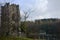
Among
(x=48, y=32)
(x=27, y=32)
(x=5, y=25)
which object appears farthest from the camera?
(x=27, y=32)

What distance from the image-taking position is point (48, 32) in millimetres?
32469

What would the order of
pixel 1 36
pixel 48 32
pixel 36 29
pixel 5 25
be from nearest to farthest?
pixel 1 36
pixel 5 25
pixel 48 32
pixel 36 29

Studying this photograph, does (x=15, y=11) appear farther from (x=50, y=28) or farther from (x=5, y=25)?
(x=5, y=25)

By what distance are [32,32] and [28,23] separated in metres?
2.07

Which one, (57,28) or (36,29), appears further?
(36,29)

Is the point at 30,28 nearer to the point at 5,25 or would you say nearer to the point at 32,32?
the point at 32,32

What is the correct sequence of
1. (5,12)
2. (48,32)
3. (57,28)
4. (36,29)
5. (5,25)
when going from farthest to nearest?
(36,29) → (48,32) → (57,28) → (5,12) → (5,25)

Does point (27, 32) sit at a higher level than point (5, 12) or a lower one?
lower

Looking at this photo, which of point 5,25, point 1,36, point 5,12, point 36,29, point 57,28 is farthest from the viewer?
point 36,29

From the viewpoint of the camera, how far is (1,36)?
2055 cm

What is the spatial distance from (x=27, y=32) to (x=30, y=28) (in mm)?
1268

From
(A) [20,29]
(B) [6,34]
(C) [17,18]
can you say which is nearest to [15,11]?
(C) [17,18]

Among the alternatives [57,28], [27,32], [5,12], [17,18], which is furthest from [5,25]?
[27,32]

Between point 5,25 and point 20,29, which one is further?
point 20,29
